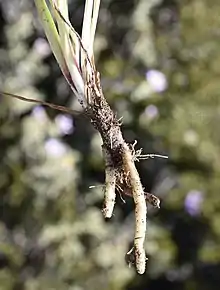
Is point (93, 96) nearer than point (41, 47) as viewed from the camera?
Yes

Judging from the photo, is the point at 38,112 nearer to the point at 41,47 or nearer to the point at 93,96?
the point at 41,47

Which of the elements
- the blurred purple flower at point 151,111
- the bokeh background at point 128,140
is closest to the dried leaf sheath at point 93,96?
the bokeh background at point 128,140

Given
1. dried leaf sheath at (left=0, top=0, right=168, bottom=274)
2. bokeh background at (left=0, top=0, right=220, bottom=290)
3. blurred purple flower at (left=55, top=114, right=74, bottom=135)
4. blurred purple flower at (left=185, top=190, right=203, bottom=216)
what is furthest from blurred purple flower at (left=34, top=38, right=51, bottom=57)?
dried leaf sheath at (left=0, top=0, right=168, bottom=274)

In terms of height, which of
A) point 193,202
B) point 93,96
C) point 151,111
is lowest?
point 93,96

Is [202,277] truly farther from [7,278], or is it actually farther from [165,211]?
[7,278]

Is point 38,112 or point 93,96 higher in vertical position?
point 38,112

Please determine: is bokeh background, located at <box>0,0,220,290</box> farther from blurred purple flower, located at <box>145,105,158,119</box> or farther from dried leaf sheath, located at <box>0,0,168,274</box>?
dried leaf sheath, located at <box>0,0,168,274</box>

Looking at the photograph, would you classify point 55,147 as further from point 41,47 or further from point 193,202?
point 193,202

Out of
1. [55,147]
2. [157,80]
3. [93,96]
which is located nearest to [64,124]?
[55,147]
